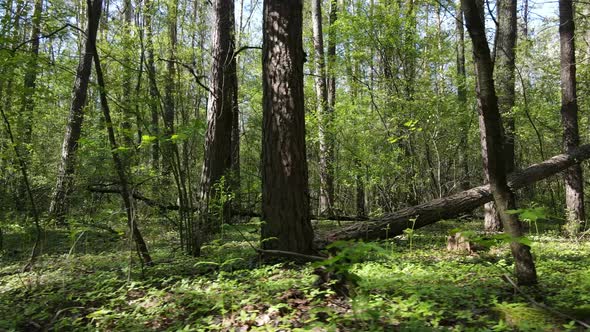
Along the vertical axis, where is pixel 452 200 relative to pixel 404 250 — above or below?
above

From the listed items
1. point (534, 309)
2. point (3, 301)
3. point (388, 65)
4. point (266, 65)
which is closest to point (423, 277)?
point (534, 309)

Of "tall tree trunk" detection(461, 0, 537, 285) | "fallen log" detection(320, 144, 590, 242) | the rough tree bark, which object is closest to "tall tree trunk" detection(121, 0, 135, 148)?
"fallen log" detection(320, 144, 590, 242)

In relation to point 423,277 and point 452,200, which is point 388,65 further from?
point 423,277

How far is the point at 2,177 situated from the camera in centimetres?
779

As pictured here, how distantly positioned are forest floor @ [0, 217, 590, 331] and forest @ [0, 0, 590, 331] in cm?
2

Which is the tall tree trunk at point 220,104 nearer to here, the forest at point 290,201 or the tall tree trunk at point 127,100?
the forest at point 290,201

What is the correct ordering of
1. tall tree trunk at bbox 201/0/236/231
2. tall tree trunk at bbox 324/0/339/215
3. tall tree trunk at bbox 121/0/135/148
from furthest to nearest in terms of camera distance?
tall tree trunk at bbox 324/0/339/215 < tall tree trunk at bbox 201/0/236/231 < tall tree trunk at bbox 121/0/135/148

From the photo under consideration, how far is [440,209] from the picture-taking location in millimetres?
6223

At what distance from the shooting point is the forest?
2.96 meters

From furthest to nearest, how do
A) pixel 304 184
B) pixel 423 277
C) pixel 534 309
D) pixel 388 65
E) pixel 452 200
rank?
pixel 388 65, pixel 452 200, pixel 304 184, pixel 423 277, pixel 534 309

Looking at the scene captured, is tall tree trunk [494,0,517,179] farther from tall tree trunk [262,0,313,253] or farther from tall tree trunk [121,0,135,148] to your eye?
tall tree trunk [121,0,135,148]

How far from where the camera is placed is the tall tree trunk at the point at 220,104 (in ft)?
22.6

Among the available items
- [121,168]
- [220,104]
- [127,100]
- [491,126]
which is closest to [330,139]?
[220,104]

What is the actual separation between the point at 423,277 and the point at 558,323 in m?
1.43
